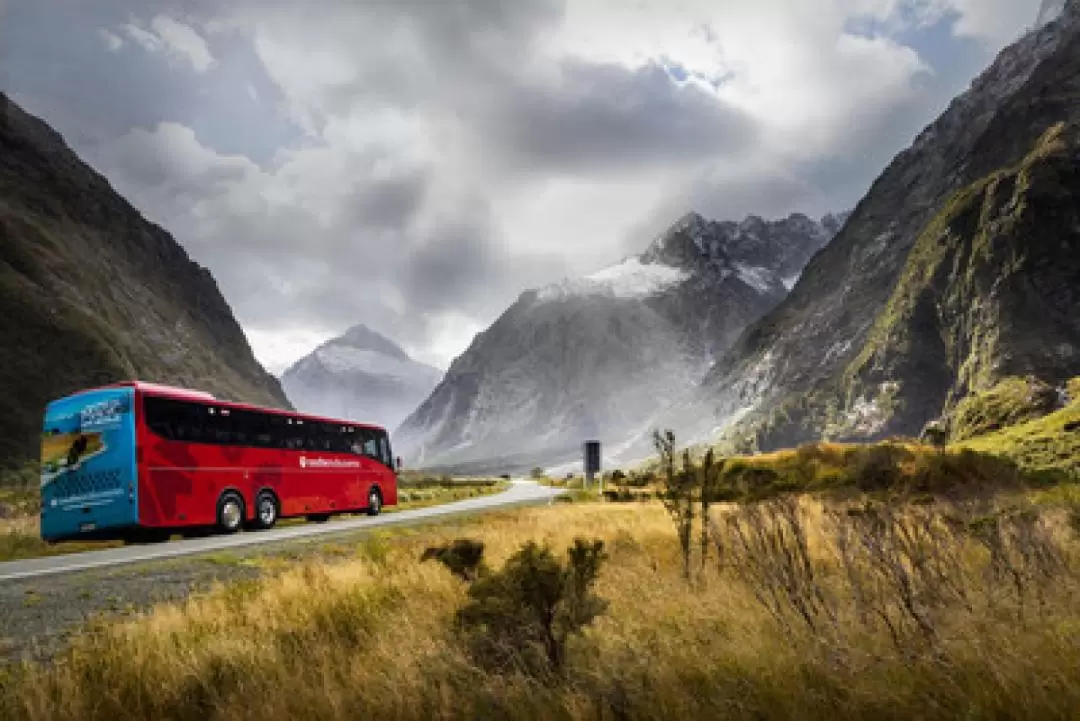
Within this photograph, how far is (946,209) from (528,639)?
493ft

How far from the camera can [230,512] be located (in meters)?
21.5

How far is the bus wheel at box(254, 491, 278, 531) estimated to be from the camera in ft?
74.6

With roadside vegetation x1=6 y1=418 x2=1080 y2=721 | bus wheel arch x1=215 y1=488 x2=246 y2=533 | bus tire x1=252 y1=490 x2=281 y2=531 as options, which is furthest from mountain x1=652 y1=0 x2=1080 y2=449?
roadside vegetation x1=6 y1=418 x2=1080 y2=721

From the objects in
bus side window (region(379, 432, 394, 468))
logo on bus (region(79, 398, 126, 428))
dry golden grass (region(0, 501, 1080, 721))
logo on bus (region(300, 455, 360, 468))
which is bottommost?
dry golden grass (region(0, 501, 1080, 721))

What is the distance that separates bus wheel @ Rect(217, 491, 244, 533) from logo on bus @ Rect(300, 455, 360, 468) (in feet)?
11.7

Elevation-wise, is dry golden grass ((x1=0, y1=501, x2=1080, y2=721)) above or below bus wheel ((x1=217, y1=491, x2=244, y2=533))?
below

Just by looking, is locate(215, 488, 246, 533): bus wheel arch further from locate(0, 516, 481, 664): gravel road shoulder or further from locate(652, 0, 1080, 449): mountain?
locate(652, 0, 1080, 449): mountain

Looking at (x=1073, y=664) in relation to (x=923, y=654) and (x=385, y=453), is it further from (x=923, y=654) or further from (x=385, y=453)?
(x=385, y=453)

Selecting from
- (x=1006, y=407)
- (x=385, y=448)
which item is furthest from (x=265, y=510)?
(x=1006, y=407)

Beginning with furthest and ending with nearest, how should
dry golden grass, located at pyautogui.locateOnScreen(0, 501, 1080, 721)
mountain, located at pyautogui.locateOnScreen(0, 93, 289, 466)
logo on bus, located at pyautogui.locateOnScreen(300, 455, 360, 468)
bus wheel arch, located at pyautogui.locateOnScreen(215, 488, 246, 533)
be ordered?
mountain, located at pyautogui.locateOnScreen(0, 93, 289, 466) < logo on bus, located at pyautogui.locateOnScreen(300, 455, 360, 468) < bus wheel arch, located at pyautogui.locateOnScreen(215, 488, 246, 533) < dry golden grass, located at pyautogui.locateOnScreen(0, 501, 1080, 721)

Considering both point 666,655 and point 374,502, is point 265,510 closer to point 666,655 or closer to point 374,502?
point 374,502

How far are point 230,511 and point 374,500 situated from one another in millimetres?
9976

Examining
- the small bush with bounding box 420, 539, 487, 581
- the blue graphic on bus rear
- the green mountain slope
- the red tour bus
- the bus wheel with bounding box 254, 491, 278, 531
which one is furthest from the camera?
the bus wheel with bounding box 254, 491, 278, 531

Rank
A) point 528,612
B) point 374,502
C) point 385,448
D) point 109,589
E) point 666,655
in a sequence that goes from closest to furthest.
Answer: point 666,655, point 528,612, point 109,589, point 374,502, point 385,448
